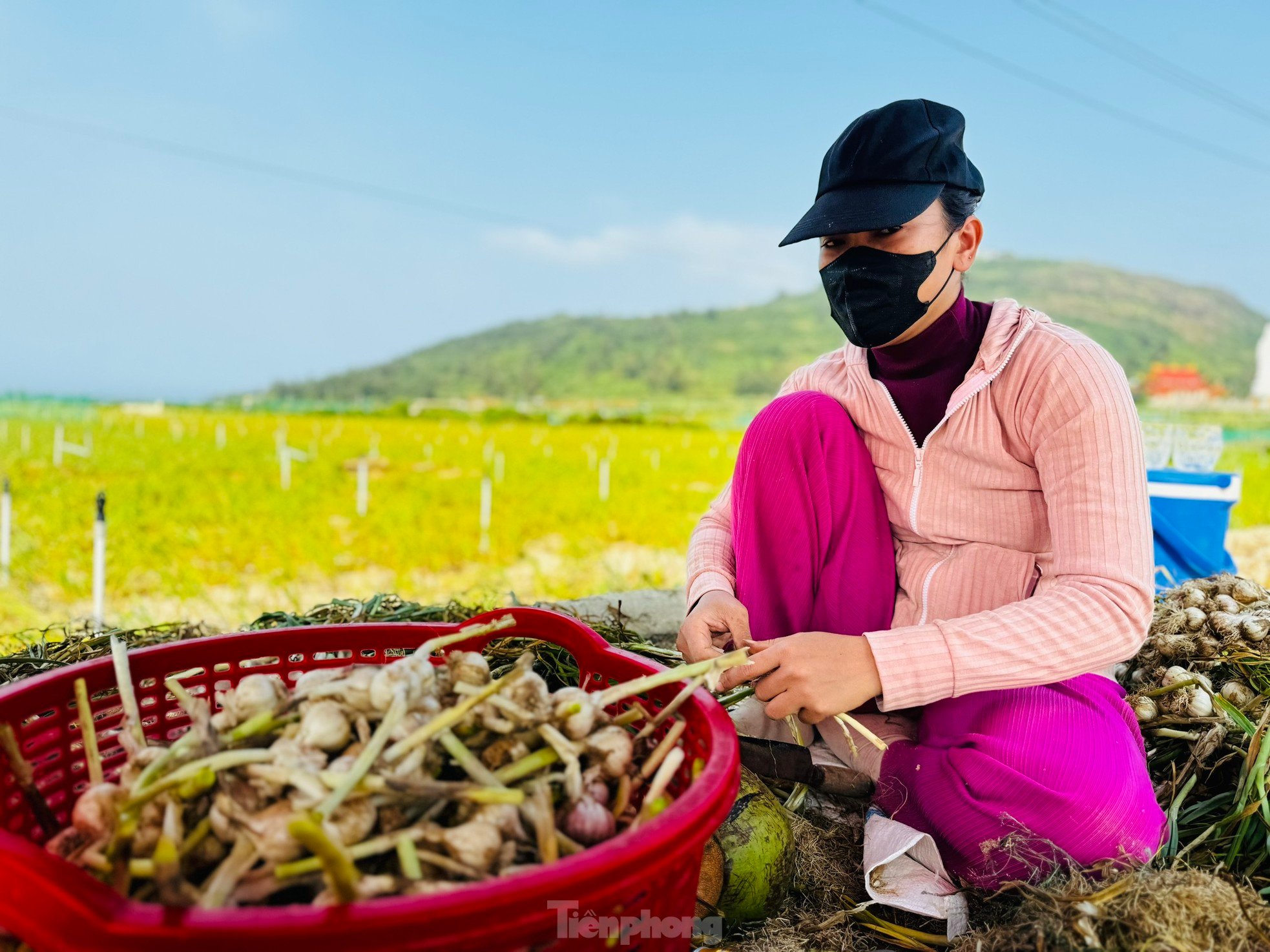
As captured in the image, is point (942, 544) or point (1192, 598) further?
point (1192, 598)

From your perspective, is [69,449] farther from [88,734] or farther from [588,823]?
[588,823]

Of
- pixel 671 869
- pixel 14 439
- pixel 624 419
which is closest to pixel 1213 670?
pixel 671 869

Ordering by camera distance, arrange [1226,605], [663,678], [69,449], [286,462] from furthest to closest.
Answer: [69,449]
[286,462]
[1226,605]
[663,678]

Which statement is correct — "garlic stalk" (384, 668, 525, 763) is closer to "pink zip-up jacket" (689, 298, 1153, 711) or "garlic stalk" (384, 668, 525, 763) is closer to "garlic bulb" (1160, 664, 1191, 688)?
"pink zip-up jacket" (689, 298, 1153, 711)

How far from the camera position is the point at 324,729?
1.04 m

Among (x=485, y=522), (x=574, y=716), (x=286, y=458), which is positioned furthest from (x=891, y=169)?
(x=286, y=458)

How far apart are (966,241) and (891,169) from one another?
300 millimetres

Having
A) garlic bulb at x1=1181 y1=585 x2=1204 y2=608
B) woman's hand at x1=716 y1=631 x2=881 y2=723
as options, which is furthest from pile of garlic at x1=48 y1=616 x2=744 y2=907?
garlic bulb at x1=1181 y1=585 x2=1204 y2=608

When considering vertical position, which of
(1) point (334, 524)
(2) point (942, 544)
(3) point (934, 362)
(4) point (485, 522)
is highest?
(3) point (934, 362)

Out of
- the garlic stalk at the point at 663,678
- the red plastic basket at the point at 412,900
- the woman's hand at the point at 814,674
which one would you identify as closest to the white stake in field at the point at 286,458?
the red plastic basket at the point at 412,900

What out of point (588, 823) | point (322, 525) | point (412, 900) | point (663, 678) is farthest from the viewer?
point (322, 525)

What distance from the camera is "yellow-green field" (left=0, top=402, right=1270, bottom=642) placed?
698 cm

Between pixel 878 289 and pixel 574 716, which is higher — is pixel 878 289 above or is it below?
above

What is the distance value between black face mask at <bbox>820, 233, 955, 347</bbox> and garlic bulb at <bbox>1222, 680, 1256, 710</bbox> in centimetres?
118
